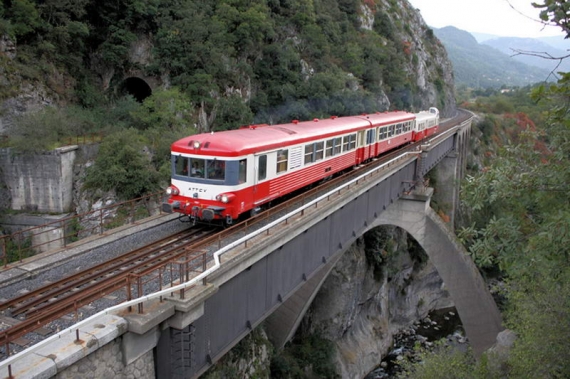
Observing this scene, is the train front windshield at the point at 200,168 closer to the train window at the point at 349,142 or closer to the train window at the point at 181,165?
the train window at the point at 181,165

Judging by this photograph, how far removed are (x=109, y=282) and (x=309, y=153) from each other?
936cm

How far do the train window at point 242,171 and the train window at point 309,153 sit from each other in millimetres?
4028

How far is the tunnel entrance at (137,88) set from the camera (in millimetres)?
34906

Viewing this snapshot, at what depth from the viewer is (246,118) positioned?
30750mm

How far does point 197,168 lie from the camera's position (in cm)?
1170

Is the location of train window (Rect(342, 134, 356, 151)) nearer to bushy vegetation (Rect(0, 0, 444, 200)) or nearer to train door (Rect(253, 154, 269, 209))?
train door (Rect(253, 154, 269, 209))

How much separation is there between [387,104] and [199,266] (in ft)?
149

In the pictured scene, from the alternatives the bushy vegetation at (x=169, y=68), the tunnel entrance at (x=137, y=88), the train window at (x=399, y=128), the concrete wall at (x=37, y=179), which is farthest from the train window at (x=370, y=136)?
the tunnel entrance at (x=137, y=88)

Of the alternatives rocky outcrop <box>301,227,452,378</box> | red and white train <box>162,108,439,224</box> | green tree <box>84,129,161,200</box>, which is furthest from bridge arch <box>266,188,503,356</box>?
green tree <box>84,129,161,200</box>

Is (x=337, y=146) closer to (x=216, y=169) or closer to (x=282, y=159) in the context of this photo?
(x=282, y=159)

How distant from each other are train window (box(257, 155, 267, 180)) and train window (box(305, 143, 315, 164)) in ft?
9.69

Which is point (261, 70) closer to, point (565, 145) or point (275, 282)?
point (275, 282)

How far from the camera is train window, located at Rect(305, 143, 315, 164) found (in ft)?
50.3

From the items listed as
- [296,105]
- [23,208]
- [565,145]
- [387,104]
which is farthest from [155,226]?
[387,104]
